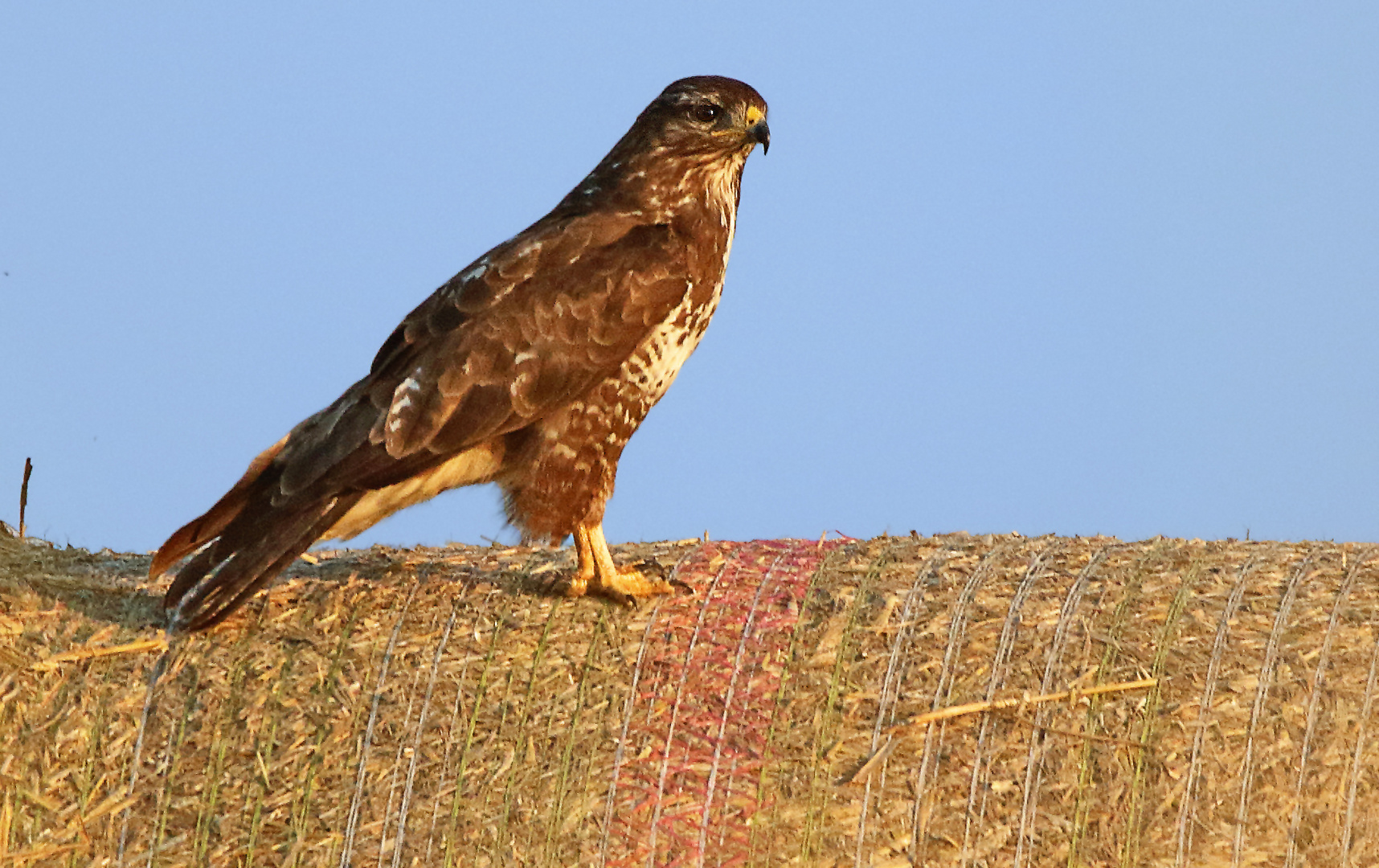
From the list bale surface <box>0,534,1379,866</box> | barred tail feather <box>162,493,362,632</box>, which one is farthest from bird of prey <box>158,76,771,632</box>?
bale surface <box>0,534,1379,866</box>

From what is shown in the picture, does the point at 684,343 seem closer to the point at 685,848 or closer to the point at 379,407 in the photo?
the point at 379,407

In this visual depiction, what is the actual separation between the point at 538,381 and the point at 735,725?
1256 mm

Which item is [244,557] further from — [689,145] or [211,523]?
[689,145]

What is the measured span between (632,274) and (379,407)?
900 mm

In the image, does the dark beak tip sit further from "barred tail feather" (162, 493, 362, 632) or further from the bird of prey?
"barred tail feather" (162, 493, 362, 632)

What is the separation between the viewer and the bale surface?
412 centimetres

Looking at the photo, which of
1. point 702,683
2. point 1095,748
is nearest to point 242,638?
point 702,683

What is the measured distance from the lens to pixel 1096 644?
4441mm

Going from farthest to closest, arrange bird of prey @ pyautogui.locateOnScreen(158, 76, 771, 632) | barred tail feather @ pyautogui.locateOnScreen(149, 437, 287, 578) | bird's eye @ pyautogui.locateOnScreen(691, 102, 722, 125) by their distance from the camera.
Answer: bird's eye @ pyautogui.locateOnScreen(691, 102, 722, 125)
barred tail feather @ pyautogui.locateOnScreen(149, 437, 287, 578)
bird of prey @ pyautogui.locateOnScreen(158, 76, 771, 632)

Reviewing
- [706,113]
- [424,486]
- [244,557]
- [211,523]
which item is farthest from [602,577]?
[706,113]

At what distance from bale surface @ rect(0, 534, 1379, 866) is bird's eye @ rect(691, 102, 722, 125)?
4.96ft

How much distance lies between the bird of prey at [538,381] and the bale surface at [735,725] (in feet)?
0.91

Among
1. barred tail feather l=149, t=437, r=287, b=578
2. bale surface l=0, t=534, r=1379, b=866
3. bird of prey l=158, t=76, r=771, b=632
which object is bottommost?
bale surface l=0, t=534, r=1379, b=866

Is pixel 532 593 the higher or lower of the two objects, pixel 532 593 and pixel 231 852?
the higher
